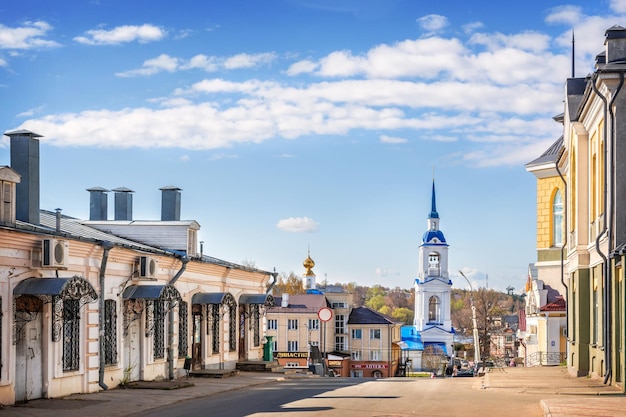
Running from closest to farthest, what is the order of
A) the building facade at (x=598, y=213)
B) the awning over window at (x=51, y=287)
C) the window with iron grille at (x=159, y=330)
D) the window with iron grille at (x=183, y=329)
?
1. the awning over window at (x=51, y=287)
2. the building facade at (x=598, y=213)
3. the window with iron grille at (x=159, y=330)
4. the window with iron grille at (x=183, y=329)

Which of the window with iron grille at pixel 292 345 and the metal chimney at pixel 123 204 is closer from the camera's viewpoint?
the metal chimney at pixel 123 204

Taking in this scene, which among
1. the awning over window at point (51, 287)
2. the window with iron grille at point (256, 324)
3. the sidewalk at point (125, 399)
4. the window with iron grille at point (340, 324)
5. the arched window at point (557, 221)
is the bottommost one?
the window with iron grille at point (340, 324)

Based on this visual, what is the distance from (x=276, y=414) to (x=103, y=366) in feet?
22.0

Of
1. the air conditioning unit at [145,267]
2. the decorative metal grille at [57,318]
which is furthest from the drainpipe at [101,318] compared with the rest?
the air conditioning unit at [145,267]

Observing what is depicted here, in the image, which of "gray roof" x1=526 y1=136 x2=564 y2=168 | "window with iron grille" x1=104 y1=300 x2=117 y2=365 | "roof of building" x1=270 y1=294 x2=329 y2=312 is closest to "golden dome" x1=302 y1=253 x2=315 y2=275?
"roof of building" x1=270 y1=294 x2=329 y2=312

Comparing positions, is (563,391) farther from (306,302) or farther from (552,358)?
(306,302)

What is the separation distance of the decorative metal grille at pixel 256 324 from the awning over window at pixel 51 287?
17031mm

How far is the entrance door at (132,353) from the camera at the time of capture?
2488cm

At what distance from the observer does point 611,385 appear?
23.2 meters

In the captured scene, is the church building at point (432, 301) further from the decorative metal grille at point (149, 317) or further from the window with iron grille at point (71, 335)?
the window with iron grille at point (71, 335)

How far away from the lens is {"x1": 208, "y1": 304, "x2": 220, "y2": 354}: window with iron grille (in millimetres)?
32062

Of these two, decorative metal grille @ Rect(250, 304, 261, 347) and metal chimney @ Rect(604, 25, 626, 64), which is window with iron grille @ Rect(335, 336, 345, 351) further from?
metal chimney @ Rect(604, 25, 626, 64)

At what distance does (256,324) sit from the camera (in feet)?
124

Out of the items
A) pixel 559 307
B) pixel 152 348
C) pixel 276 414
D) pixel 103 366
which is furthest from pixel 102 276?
pixel 559 307
